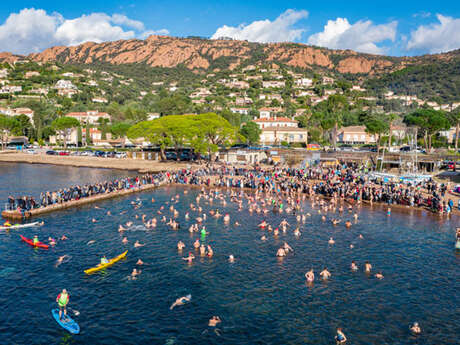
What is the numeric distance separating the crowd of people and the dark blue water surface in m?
6.42

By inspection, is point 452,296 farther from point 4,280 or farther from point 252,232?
point 4,280

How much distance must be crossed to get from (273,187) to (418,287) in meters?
27.2

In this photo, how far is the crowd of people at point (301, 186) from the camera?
39594mm

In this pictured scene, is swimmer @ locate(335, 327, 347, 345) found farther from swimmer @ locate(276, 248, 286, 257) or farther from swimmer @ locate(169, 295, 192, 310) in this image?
swimmer @ locate(276, 248, 286, 257)

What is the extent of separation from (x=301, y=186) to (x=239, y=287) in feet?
93.7

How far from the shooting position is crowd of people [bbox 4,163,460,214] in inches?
1559

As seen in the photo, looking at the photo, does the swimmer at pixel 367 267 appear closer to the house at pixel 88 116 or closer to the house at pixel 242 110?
the house at pixel 88 116

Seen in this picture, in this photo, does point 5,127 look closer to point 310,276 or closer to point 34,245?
point 34,245

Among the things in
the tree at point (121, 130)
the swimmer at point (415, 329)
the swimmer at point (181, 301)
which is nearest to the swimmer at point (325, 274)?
the swimmer at point (415, 329)

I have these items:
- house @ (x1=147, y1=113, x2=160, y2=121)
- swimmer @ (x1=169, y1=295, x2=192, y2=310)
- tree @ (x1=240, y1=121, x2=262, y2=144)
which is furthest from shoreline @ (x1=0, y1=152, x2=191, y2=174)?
house @ (x1=147, y1=113, x2=160, y2=121)

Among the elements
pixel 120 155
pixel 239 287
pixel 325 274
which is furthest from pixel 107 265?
pixel 120 155

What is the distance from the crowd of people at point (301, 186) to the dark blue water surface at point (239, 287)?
642cm

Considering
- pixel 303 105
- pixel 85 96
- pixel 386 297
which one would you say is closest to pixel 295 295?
pixel 386 297

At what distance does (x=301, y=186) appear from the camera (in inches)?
1902
